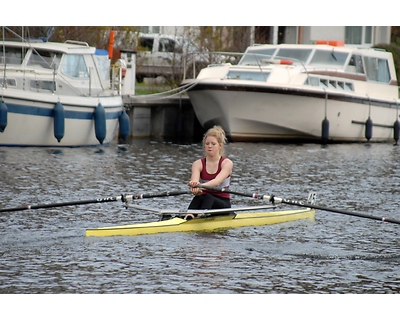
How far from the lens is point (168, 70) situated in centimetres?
3059

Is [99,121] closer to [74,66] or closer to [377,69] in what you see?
[74,66]

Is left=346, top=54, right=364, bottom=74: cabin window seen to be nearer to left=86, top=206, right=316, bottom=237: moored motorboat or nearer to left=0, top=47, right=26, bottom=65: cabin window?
left=0, top=47, right=26, bottom=65: cabin window

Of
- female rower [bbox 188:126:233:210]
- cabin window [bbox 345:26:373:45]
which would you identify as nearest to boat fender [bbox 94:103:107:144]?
female rower [bbox 188:126:233:210]

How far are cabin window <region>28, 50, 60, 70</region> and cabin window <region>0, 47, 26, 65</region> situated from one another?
0.30m

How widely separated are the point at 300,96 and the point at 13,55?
8.49 metres

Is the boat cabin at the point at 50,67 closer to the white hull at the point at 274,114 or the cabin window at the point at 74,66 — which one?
the cabin window at the point at 74,66

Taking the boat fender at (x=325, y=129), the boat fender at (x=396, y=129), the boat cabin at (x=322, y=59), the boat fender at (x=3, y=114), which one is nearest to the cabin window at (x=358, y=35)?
the boat cabin at (x=322, y=59)

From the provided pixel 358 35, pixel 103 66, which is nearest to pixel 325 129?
pixel 103 66

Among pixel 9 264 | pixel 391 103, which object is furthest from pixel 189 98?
pixel 9 264

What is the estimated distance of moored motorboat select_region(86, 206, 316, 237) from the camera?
10.1m

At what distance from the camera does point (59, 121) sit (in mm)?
20375

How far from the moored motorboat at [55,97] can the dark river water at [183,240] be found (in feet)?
6.05

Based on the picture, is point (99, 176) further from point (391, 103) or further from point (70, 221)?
point (391, 103)
